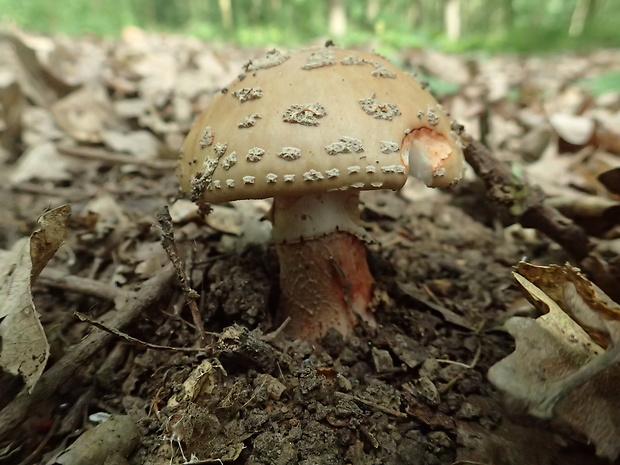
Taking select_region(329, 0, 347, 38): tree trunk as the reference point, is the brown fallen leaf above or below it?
above

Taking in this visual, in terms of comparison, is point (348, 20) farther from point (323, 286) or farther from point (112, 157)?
point (323, 286)

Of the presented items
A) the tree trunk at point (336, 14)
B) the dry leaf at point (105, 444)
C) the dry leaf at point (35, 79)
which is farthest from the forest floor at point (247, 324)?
the tree trunk at point (336, 14)

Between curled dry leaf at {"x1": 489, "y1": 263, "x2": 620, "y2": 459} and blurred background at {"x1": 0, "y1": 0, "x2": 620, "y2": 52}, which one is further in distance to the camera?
blurred background at {"x1": 0, "y1": 0, "x2": 620, "y2": 52}

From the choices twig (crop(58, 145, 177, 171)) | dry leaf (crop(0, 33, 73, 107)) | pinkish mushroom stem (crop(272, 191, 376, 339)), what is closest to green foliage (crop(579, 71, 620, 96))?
pinkish mushroom stem (crop(272, 191, 376, 339))

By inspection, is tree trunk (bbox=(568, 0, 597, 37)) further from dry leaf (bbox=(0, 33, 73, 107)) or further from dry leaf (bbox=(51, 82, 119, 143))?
dry leaf (bbox=(0, 33, 73, 107))

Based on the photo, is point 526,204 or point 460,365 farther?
point 526,204

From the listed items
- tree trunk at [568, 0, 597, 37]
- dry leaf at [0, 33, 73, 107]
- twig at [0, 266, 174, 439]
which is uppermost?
dry leaf at [0, 33, 73, 107]

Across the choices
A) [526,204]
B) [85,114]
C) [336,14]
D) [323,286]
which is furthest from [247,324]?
[336,14]

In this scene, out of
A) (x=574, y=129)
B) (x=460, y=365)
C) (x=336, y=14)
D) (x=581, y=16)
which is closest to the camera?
(x=460, y=365)
